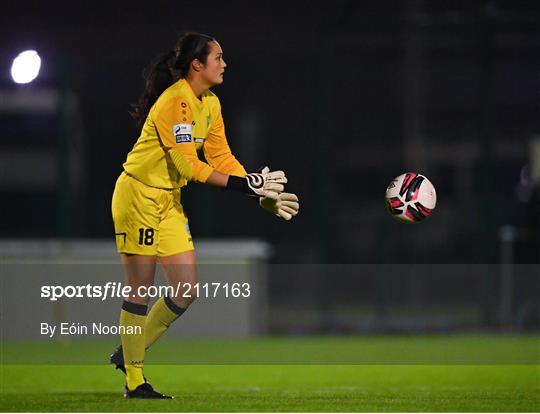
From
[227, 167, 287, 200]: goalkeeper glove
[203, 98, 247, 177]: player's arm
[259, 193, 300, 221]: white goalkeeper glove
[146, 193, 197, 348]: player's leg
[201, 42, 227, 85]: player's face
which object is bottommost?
[146, 193, 197, 348]: player's leg

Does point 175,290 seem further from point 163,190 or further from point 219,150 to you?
point 219,150

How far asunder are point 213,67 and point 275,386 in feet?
7.81

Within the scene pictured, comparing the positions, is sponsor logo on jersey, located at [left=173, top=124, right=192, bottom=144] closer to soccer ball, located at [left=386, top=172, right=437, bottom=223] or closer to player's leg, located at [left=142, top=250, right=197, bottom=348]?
player's leg, located at [left=142, top=250, right=197, bottom=348]

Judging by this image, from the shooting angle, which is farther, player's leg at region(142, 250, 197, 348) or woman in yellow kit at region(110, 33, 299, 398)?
player's leg at region(142, 250, 197, 348)

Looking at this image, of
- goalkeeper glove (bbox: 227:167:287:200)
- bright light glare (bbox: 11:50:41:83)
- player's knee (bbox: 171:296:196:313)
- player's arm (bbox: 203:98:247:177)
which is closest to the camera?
goalkeeper glove (bbox: 227:167:287:200)

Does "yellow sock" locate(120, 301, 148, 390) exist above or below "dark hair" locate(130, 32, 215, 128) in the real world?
below

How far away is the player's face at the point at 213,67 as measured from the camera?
7906mm

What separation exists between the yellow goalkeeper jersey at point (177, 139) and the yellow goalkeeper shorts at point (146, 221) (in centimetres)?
6

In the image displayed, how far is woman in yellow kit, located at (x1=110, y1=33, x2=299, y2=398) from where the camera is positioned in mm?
7785

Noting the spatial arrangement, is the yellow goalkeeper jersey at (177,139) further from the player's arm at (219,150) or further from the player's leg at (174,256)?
the player's leg at (174,256)

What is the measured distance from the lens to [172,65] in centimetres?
797

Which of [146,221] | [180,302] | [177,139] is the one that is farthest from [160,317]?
[177,139]

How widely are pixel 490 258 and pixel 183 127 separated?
740 centimetres

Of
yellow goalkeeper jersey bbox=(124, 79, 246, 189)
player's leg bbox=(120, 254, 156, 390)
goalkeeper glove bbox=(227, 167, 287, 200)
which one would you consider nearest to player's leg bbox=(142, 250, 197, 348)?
player's leg bbox=(120, 254, 156, 390)
